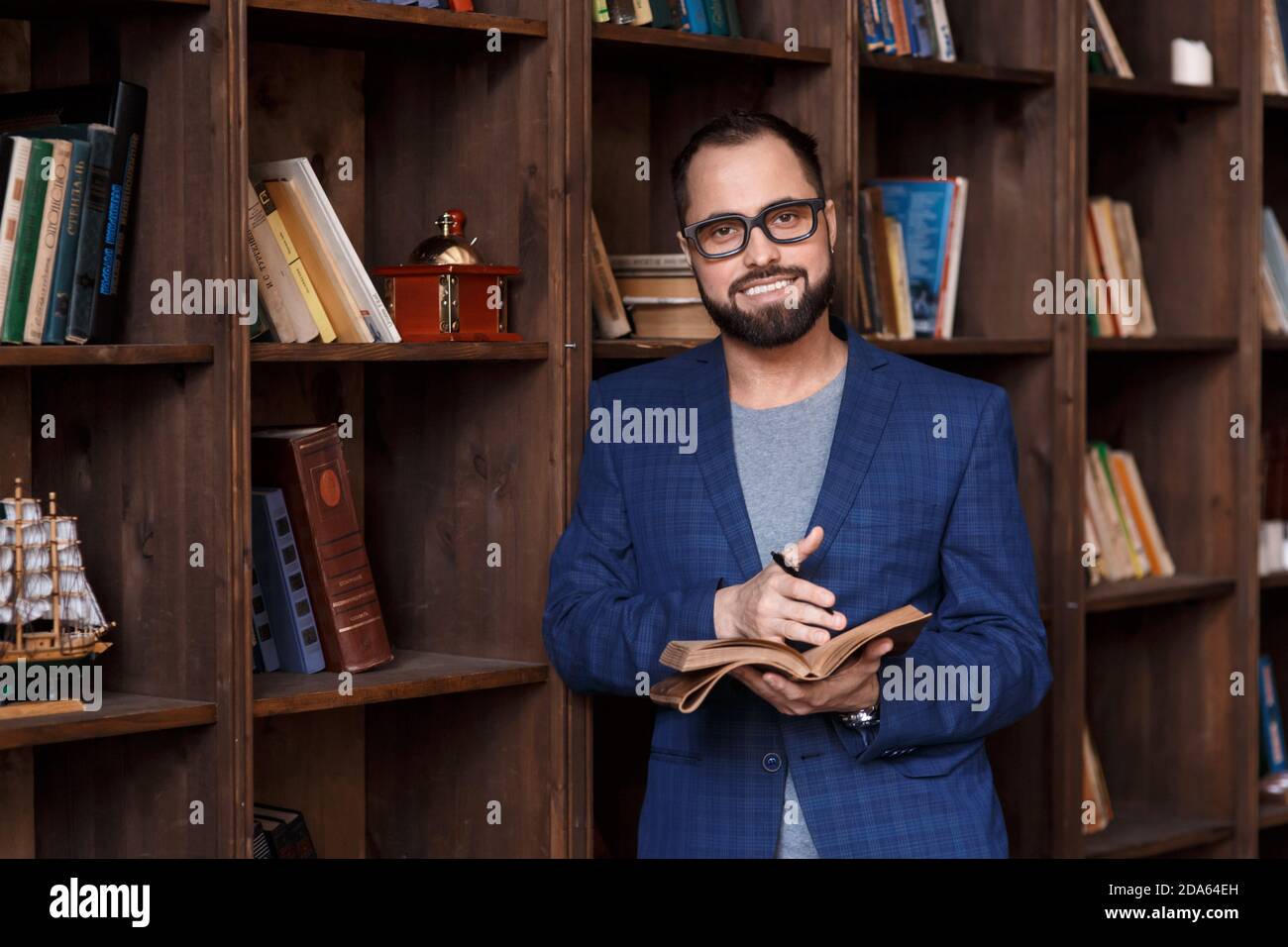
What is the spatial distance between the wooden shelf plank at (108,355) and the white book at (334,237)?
0.27 metres

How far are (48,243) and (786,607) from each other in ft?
3.20

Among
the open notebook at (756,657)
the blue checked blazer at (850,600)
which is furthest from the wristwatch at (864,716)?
the open notebook at (756,657)

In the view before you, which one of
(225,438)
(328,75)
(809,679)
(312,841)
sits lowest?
(312,841)

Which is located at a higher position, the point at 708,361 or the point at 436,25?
the point at 436,25

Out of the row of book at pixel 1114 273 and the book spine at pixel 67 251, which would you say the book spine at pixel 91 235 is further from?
the row of book at pixel 1114 273

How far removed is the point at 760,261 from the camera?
2.11 m

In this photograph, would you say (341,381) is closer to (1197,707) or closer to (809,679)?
(809,679)

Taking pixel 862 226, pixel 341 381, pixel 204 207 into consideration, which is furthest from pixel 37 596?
pixel 862 226

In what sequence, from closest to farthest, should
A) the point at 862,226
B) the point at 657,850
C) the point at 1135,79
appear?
the point at 657,850 < the point at 862,226 < the point at 1135,79

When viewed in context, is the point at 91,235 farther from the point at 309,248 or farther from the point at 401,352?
the point at 401,352

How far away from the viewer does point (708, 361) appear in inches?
88.8

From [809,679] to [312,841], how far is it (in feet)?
3.10

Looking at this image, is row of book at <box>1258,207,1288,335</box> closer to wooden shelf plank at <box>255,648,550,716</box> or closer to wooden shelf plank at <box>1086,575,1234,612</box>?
wooden shelf plank at <box>1086,575,1234,612</box>

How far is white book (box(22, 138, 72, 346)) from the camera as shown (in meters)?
1.90
